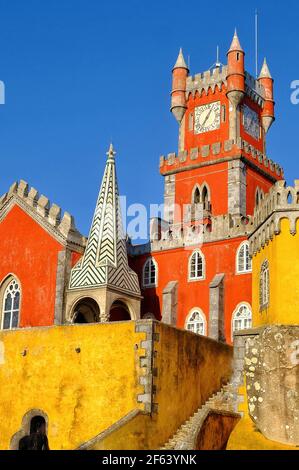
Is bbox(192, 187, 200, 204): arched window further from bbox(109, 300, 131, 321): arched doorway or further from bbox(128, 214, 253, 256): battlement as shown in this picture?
bbox(109, 300, 131, 321): arched doorway

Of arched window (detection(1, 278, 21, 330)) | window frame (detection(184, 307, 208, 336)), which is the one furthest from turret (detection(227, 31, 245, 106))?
arched window (detection(1, 278, 21, 330))

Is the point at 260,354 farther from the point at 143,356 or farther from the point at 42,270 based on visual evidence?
the point at 42,270

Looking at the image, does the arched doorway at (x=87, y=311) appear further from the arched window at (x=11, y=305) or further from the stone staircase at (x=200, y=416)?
the stone staircase at (x=200, y=416)

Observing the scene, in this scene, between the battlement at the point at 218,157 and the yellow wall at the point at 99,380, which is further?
the battlement at the point at 218,157

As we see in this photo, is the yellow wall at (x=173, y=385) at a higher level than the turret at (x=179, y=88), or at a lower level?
lower

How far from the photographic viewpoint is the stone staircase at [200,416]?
23.2 metres

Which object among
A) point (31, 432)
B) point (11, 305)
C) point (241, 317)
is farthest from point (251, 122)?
point (31, 432)

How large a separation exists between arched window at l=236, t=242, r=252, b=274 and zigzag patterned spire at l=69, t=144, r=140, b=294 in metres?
4.60

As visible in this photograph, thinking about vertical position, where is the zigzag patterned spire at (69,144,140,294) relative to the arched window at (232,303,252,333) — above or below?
above

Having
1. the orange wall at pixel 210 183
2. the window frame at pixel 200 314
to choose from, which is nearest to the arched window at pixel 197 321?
the window frame at pixel 200 314

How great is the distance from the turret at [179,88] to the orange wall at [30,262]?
46.6ft

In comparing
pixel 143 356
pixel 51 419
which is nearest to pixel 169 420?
pixel 143 356

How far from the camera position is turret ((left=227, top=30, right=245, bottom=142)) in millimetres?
47094

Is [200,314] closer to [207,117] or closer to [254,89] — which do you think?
[207,117]
